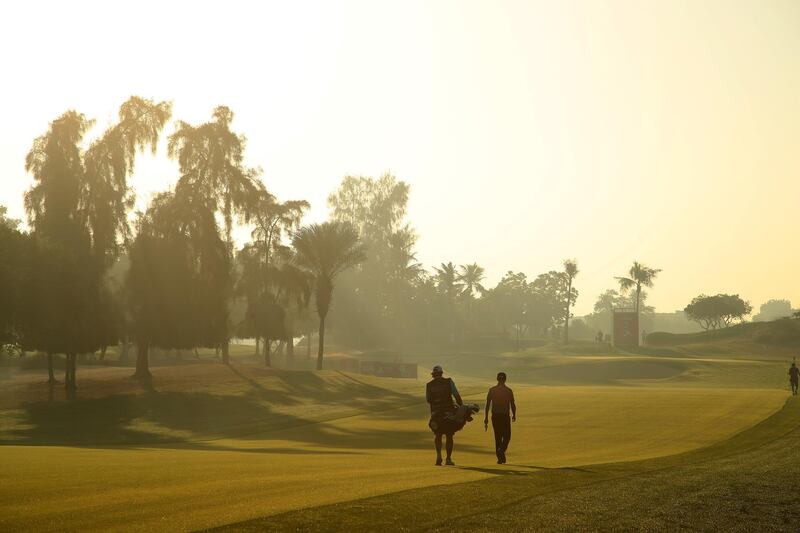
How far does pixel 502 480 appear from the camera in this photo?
57.6ft

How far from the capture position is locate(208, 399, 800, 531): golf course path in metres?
13.0

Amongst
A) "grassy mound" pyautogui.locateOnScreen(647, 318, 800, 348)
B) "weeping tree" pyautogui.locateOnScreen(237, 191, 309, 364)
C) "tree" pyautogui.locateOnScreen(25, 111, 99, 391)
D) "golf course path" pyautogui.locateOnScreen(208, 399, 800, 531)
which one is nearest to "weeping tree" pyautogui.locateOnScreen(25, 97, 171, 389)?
"tree" pyautogui.locateOnScreen(25, 111, 99, 391)

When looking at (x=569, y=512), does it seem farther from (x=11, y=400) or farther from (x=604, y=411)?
(x=11, y=400)

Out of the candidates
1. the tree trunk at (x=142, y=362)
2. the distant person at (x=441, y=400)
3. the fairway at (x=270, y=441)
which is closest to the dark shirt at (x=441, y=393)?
the distant person at (x=441, y=400)

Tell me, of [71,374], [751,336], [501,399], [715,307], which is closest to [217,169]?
[71,374]

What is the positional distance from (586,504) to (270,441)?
27283 millimetres

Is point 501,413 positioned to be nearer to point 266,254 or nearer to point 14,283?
point 14,283

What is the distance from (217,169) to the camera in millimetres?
72125

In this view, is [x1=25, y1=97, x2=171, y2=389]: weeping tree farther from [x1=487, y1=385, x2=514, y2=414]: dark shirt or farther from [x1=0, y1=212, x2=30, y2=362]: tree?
[x1=487, y1=385, x2=514, y2=414]: dark shirt

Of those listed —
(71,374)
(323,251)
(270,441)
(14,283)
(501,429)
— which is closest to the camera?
(501,429)

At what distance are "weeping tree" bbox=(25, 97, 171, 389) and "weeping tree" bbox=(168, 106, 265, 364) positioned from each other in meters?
9.02

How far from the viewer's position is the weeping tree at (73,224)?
5694 centimetres

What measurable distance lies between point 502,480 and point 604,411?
102ft

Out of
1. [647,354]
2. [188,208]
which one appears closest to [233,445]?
[188,208]
